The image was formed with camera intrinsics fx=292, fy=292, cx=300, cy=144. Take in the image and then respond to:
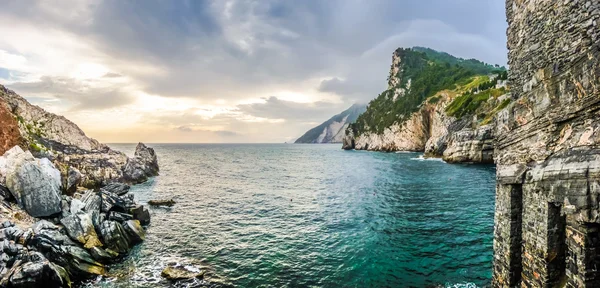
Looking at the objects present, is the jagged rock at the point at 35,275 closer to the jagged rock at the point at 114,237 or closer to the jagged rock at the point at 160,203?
the jagged rock at the point at 114,237

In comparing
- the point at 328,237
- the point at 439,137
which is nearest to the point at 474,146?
the point at 439,137

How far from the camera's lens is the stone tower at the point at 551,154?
22.4 feet

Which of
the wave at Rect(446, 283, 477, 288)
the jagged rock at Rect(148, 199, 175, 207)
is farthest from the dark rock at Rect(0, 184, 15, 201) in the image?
the wave at Rect(446, 283, 477, 288)

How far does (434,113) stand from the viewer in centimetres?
10019

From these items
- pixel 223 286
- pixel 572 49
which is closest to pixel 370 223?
pixel 223 286

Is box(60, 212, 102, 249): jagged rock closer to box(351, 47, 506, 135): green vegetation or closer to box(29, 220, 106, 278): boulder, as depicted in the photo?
box(29, 220, 106, 278): boulder

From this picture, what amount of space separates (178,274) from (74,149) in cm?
4671

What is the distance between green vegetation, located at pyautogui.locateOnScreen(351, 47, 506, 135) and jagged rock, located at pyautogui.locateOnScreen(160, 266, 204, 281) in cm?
8146

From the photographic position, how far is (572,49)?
8703 millimetres

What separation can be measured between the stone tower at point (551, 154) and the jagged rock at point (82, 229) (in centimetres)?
2230

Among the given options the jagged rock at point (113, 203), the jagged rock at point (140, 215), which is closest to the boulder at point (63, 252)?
the jagged rock at point (113, 203)

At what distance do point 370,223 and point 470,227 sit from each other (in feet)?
25.0

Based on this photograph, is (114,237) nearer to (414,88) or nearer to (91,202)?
(91,202)

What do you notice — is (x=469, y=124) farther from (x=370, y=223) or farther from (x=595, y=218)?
(x=595, y=218)
